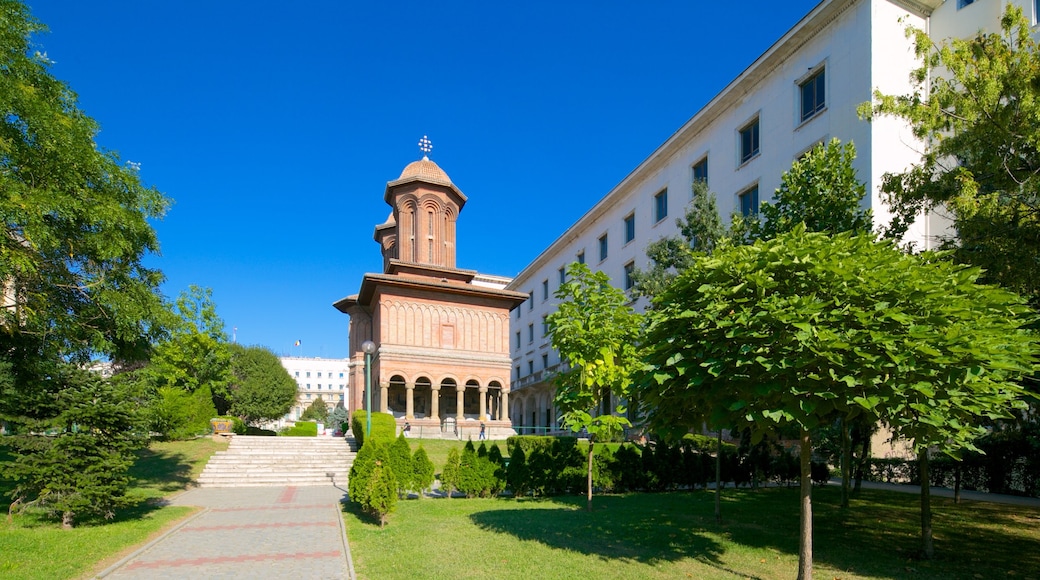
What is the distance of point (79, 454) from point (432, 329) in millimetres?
28842

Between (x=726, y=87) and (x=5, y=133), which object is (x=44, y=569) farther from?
(x=726, y=87)

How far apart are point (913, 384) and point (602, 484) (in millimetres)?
12337

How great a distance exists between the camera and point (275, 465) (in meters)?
23.1

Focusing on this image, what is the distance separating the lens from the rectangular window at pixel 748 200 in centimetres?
2716

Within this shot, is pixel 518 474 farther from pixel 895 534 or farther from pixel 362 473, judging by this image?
pixel 895 534

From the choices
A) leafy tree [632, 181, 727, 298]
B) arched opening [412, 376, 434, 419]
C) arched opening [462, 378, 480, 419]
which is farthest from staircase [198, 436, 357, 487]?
arched opening [462, 378, 480, 419]

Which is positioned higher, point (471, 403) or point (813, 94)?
point (813, 94)

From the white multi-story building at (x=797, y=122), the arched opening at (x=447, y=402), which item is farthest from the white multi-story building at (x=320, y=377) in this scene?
the white multi-story building at (x=797, y=122)

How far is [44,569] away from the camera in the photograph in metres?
8.27

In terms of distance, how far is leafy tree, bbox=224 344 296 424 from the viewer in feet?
174

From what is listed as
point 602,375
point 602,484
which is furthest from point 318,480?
point 602,375

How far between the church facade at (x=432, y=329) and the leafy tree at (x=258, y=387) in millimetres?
11953

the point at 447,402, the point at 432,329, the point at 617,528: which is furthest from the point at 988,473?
the point at 447,402

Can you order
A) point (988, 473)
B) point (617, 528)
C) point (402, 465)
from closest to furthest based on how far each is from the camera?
point (617, 528) → point (402, 465) → point (988, 473)
